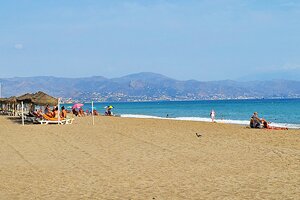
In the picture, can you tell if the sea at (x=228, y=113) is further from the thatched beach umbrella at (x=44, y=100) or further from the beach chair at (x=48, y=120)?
the beach chair at (x=48, y=120)

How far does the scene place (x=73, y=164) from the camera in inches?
454

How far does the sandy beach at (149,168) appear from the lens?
26.7 ft

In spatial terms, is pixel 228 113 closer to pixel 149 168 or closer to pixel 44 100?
pixel 44 100

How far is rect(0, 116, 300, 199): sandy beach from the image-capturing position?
26.7 ft

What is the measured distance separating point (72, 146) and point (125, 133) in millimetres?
4628

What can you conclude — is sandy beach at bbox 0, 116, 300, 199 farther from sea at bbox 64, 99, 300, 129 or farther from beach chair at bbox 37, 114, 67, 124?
sea at bbox 64, 99, 300, 129

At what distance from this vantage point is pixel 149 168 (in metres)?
10.7

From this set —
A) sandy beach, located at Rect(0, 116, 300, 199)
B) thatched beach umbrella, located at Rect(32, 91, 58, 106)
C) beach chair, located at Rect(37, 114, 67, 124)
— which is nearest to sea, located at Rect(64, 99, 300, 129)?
thatched beach umbrella, located at Rect(32, 91, 58, 106)

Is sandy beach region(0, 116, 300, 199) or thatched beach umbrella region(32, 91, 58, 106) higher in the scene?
thatched beach umbrella region(32, 91, 58, 106)

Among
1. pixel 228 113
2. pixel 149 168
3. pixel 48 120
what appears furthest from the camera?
pixel 228 113

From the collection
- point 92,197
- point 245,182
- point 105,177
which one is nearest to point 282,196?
point 245,182

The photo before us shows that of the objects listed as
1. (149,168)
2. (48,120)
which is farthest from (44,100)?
(149,168)

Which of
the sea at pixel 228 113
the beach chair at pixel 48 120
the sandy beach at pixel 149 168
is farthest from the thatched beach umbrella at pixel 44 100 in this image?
the sea at pixel 228 113

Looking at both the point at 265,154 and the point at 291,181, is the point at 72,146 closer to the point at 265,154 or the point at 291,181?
the point at 265,154
